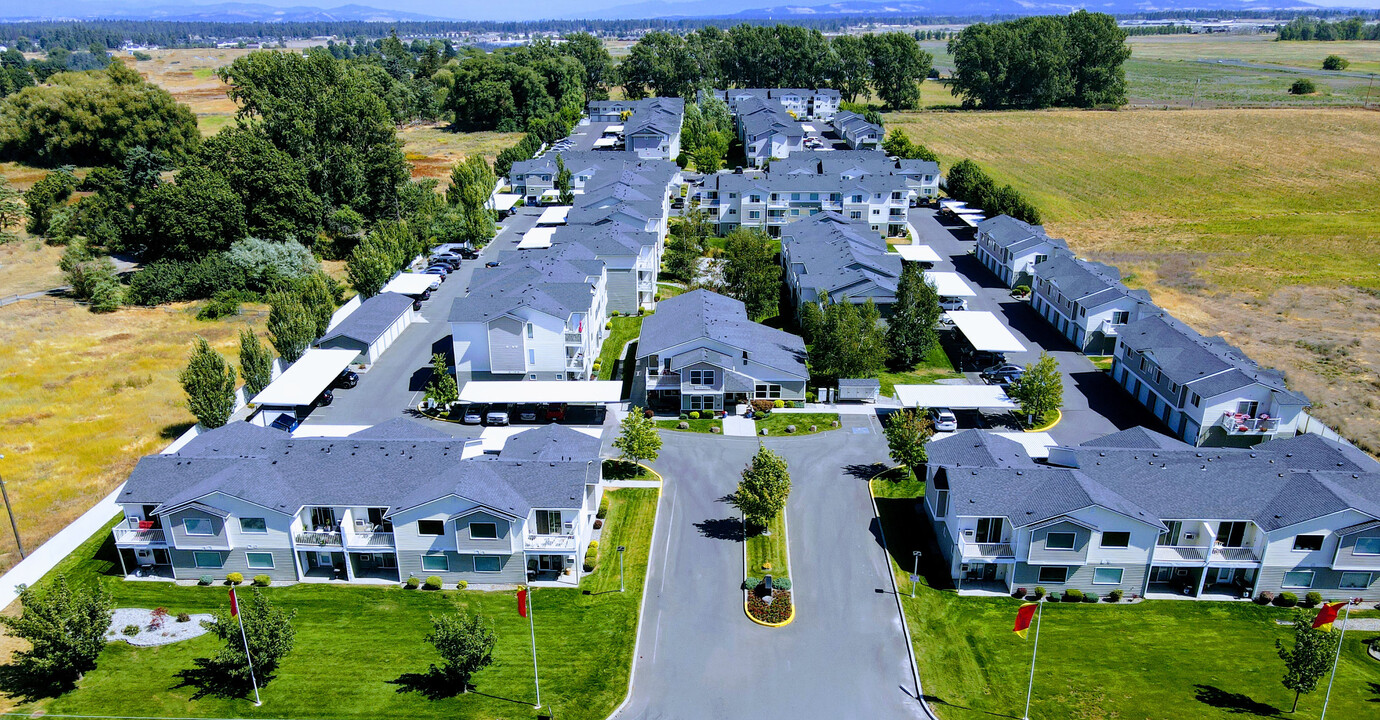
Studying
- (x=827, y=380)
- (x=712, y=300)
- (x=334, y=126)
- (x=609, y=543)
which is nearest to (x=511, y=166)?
(x=334, y=126)

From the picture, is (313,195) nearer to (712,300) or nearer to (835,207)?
(712,300)

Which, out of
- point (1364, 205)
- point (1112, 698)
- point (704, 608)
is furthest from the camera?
point (1364, 205)

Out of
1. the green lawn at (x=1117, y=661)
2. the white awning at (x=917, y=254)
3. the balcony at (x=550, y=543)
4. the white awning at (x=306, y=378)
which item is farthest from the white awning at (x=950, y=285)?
the white awning at (x=306, y=378)

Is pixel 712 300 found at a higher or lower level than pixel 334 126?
lower

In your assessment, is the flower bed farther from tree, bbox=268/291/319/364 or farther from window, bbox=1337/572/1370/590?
tree, bbox=268/291/319/364

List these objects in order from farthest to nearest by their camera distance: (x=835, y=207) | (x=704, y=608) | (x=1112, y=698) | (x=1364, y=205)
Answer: (x=1364, y=205)
(x=835, y=207)
(x=704, y=608)
(x=1112, y=698)

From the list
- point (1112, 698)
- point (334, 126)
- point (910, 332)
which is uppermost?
point (334, 126)

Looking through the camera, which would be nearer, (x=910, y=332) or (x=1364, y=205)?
(x=910, y=332)
